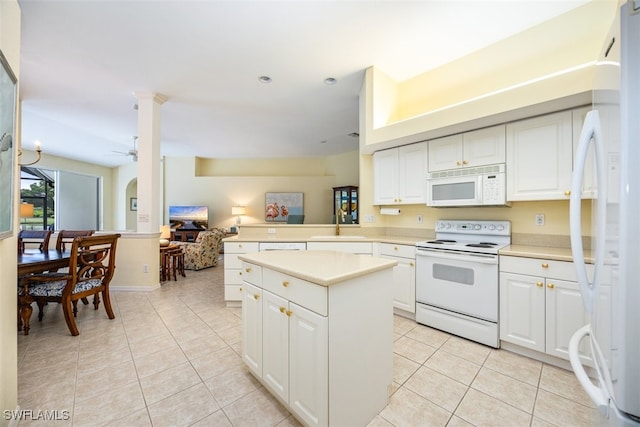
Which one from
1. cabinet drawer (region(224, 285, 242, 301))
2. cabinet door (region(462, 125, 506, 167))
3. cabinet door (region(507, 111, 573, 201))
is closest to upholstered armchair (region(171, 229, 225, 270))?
cabinet drawer (region(224, 285, 242, 301))

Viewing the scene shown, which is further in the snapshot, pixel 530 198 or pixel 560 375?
pixel 530 198

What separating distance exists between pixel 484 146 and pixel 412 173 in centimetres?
76

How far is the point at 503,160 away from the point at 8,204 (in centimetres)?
347

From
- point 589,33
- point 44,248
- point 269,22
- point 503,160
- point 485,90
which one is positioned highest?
point 269,22

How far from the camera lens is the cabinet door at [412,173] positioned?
9.68 ft

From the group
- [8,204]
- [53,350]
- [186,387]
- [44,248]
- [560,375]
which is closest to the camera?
[8,204]

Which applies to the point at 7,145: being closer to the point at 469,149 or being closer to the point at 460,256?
the point at 460,256

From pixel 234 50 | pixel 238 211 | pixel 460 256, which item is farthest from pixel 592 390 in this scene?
pixel 238 211

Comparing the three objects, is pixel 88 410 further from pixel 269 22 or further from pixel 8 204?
pixel 269 22

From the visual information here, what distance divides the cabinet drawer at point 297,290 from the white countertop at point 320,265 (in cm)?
4

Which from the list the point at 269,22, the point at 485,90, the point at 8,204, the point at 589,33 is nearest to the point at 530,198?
the point at 485,90

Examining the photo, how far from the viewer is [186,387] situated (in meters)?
1.70

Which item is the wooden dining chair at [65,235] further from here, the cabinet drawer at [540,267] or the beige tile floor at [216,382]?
the cabinet drawer at [540,267]

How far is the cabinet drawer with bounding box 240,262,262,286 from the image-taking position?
1.62 m
